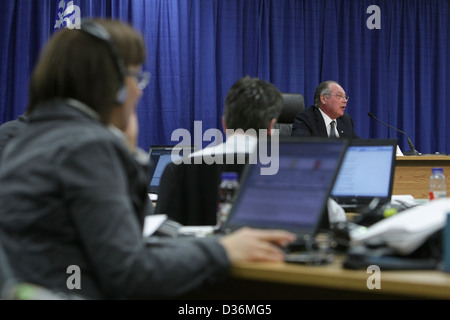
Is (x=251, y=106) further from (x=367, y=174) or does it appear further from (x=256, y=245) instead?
(x=256, y=245)

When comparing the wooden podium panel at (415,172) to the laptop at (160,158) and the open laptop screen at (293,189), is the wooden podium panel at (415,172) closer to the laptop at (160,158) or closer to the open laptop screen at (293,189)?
the laptop at (160,158)

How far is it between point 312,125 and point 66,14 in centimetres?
236

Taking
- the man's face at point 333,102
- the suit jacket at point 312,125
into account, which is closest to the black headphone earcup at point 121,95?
the suit jacket at point 312,125

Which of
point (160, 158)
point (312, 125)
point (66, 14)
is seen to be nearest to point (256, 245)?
point (160, 158)

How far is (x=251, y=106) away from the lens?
7.12 ft

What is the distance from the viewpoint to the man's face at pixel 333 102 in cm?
504

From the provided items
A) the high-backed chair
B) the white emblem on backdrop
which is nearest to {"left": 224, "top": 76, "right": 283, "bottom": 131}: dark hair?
the high-backed chair

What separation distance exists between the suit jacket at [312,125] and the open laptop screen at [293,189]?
3356 mm

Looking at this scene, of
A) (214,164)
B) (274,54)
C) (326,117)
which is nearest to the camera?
(214,164)

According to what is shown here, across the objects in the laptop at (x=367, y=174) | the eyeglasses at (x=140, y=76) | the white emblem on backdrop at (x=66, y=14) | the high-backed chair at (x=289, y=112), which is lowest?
the laptop at (x=367, y=174)

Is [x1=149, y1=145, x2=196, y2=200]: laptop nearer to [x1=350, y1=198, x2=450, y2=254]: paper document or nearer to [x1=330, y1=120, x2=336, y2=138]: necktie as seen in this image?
[x1=330, y1=120, x2=336, y2=138]: necktie

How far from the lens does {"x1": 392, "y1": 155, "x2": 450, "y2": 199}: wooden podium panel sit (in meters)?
3.79

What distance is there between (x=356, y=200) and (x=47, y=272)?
5.49ft
